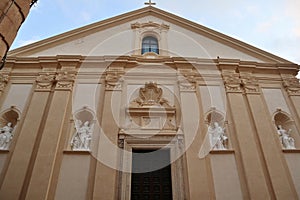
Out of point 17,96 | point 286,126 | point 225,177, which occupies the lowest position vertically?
point 225,177

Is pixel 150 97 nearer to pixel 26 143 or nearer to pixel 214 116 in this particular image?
pixel 214 116

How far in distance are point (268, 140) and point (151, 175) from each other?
4.03 meters

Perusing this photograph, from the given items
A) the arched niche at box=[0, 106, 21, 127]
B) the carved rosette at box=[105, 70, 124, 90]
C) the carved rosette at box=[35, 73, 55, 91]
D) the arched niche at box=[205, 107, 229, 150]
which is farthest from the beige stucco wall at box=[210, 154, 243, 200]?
the arched niche at box=[0, 106, 21, 127]

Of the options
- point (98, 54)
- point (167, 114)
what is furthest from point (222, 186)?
point (98, 54)

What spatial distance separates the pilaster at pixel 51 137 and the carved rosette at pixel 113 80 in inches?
51.8

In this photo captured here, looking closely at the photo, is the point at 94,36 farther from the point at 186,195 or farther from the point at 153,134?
the point at 186,195

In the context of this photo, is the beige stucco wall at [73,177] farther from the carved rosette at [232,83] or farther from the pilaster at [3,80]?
the carved rosette at [232,83]

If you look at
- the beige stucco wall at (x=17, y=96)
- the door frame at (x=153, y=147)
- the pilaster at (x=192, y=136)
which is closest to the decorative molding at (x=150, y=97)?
the pilaster at (x=192, y=136)

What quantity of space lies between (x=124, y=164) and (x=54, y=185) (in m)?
2.11

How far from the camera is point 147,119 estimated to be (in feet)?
31.2

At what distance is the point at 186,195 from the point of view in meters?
7.83

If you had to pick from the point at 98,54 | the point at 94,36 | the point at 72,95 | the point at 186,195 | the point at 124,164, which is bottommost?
the point at 186,195

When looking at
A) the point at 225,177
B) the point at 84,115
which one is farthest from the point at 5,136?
the point at 225,177

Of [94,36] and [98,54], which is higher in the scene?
[94,36]
